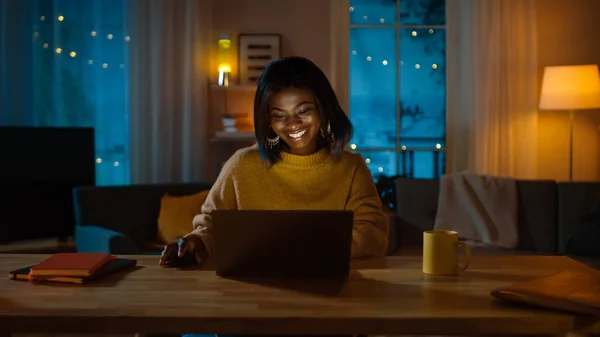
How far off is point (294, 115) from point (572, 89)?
3.24 metres

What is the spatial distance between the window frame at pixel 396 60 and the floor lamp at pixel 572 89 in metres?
0.70

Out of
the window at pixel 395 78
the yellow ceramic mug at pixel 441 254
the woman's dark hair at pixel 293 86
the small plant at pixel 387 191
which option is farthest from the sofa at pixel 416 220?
the yellow ceramic mug at pixel 441 254

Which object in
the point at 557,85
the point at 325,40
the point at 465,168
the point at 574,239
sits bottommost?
the point at 574,239

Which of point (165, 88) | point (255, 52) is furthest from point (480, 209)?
point (165, 88)

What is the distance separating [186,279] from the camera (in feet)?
4.47

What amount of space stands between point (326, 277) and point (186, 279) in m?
0.28

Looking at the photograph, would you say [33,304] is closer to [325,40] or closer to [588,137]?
[325,40]

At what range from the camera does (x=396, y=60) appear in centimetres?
498

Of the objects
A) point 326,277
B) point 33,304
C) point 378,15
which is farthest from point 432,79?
point 33,304

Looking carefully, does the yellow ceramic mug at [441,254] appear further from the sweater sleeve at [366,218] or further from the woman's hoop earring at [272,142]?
the woman's hoop earring at [272,142]

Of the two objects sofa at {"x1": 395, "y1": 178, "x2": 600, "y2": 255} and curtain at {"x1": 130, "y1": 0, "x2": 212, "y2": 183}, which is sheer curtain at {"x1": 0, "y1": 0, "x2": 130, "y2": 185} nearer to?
curtain at {"x1": 130, "y1": 0, "x2": 212, "y2": 183}

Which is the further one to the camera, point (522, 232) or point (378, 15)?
point (378, 15)

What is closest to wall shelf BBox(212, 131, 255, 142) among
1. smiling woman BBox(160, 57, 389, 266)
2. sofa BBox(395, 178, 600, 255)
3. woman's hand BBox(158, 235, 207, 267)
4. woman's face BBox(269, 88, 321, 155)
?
sofa BBox(395, 178, 600, 255)

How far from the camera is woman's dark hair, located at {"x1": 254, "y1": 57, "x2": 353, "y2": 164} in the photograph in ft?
5.68
